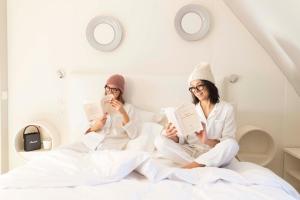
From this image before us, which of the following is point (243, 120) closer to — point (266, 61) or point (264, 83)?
point (264, 83)

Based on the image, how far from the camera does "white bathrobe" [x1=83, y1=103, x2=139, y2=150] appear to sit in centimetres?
228

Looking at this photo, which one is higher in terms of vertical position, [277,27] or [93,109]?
[277,27]

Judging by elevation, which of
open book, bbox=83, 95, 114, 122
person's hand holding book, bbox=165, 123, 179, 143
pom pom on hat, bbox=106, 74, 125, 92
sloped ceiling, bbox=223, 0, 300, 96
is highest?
sloped ceiling, bbox=223, 0, 300, 96

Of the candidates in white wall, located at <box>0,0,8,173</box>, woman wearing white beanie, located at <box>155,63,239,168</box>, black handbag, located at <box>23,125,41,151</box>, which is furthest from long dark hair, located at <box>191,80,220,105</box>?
white wall, located at <box>0,0,8,173</box>

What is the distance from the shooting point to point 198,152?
6.77 ft

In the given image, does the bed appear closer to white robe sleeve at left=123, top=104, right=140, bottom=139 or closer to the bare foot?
the bare foot

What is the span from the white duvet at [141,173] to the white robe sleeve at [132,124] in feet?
2.23

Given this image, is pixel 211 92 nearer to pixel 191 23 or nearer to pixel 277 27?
pixel 277 27

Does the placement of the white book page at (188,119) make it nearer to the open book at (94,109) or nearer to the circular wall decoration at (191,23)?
the open book at (94,109)

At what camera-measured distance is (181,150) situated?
78.4 inches

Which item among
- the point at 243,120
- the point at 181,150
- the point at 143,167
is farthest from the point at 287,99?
the point at 143,167

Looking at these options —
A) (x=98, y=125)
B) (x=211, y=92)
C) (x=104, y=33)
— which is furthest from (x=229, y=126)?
(x=104, y=33)

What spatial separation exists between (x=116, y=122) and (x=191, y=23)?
1121 millimetres

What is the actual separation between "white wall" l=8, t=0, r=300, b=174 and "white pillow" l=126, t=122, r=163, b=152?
61 cm
